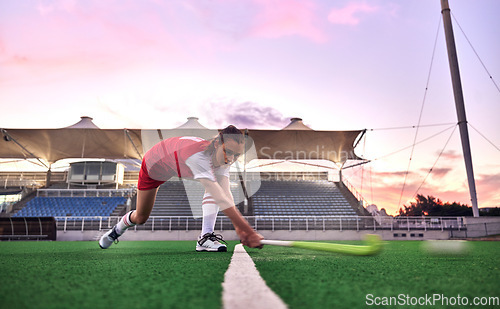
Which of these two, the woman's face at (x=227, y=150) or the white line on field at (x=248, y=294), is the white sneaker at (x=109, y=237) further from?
the white line on field at (x=248, y=294)

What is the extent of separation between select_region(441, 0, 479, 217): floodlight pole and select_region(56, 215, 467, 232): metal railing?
69.9 inches

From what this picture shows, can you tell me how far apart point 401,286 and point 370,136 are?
19.3m

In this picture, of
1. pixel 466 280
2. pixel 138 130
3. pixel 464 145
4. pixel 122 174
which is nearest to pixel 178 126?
pixel 138 130

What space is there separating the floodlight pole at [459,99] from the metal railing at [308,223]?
5.83ft

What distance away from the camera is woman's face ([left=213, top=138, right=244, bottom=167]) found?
251 cm

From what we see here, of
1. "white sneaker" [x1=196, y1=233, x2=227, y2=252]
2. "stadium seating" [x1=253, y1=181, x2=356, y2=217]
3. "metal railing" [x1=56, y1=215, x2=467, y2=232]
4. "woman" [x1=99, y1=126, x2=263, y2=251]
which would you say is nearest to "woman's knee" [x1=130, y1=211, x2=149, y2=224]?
"woman" [x1=99, y1=126, x2=263, y2=251]

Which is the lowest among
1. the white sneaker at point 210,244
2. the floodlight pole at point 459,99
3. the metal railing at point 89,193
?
the white sneaker at point 210,244

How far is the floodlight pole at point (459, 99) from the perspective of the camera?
14.0 meters

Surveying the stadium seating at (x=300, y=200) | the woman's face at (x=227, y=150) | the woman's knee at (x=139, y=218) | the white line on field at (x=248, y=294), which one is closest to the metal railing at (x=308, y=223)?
the stadium seating at (x=300, y=200)

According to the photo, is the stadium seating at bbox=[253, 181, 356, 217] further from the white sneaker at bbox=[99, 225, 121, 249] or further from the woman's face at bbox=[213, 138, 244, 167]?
the woman's face at bbox=[213, 138, 244, 167]

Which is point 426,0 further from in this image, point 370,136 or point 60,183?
point 60,183

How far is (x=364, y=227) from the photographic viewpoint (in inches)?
599

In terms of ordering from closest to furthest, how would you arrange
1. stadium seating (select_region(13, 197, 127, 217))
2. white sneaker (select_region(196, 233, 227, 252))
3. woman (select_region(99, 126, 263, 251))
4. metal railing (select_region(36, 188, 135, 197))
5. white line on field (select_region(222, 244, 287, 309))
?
1. white line on field (select_region(222, 244, 287, 309))
2. woman (select_region(99, 126, 263, 251))
3. white sneaker (select_region(196, 233, 227, 252))
4. stadium seating (select_region(13, 197, 127, 217))
5. metal railing (select_region(36, 188, 135, 197))

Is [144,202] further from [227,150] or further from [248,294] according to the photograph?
[248,294]
